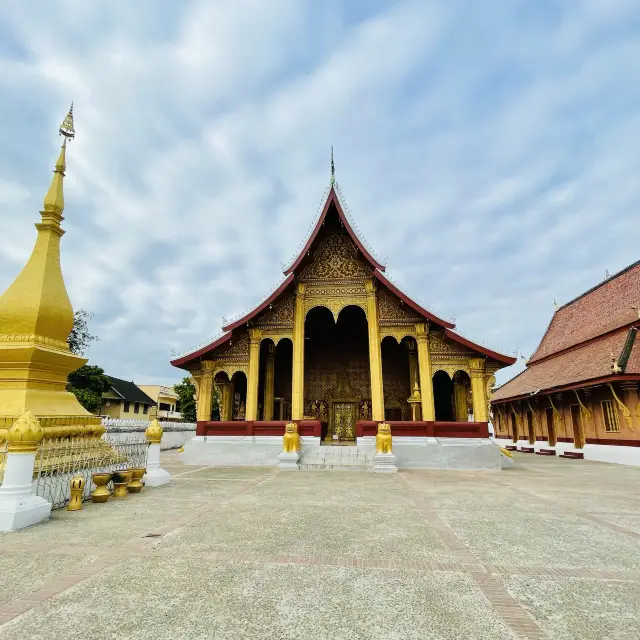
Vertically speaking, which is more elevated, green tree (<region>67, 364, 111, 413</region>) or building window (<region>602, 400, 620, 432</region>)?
green tree (<region>67, 364, 111, 413</region>)

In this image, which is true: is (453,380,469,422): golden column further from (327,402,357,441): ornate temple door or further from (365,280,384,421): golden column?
(365,280,384,421): golden column

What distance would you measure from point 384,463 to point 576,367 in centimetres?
1223

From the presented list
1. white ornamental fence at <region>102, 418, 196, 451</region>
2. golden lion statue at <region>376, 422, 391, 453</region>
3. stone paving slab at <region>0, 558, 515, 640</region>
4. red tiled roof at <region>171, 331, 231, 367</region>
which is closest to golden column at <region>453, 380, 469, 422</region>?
golden lion statue at <region>376, 422, 391, 453</region>

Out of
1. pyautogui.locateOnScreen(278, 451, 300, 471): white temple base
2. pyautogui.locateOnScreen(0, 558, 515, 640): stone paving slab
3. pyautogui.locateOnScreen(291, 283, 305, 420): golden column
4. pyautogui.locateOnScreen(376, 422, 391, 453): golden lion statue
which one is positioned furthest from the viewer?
pyautogui.locateOnScreen(291, 283, 305, 420): golden column

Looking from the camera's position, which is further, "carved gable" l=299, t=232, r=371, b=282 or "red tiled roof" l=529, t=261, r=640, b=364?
"red tiled roof" l=529, t=261, r=640, b=364

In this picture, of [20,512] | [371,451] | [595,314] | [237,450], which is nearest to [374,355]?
[371,451]

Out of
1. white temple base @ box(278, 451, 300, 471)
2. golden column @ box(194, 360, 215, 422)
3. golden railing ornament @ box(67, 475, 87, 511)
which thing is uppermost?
golden column @ box(194, 360, 215, 422)

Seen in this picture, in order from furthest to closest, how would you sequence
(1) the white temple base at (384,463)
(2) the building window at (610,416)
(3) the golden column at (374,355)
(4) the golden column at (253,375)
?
(2) the building window at (610,416) → (4) the golden column at (253,375) → (3) the golden column at (374,355) → (1) the white temple base at (384,463)

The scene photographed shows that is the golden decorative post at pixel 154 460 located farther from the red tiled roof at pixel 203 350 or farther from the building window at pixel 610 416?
the building window at pixel 610 416

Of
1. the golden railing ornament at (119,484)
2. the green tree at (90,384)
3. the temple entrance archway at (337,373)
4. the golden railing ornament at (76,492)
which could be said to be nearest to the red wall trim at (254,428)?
the temple entrance archway at (337,373)

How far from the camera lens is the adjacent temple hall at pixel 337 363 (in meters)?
12.4

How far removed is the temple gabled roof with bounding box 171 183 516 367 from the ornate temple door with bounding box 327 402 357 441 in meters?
5.10

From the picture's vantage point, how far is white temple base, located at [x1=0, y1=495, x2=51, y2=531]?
449 cm

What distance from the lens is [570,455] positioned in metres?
17.4
